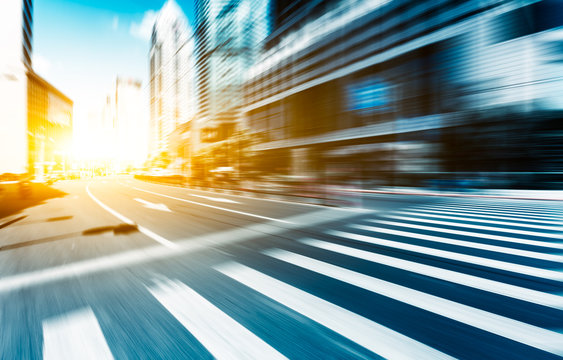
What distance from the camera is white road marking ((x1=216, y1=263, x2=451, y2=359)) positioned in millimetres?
1938

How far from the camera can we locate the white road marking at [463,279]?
2.80m

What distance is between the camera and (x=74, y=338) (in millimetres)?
2123

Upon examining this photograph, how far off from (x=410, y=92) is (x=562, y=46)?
8379mm

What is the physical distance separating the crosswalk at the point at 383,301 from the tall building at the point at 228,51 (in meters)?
37.9

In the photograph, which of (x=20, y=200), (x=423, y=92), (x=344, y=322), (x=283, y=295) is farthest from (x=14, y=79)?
(x=344, y=322)

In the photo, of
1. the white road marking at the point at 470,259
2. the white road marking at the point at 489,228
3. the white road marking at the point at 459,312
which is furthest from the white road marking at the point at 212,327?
the white road marking at the point at 489,228

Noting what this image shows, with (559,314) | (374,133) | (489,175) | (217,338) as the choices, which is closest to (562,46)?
(489,175)

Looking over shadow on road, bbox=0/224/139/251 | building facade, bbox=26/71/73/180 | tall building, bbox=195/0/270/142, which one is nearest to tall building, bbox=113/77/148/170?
building facade, bbox=26/71/73/180

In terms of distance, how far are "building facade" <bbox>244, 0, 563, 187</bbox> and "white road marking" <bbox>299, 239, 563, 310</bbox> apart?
16.0 meters

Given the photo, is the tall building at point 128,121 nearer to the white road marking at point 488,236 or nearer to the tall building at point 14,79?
the tall building at point 14,79

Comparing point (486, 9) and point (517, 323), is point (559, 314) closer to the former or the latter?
point (517, 323)

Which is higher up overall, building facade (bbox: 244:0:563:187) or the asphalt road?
building facade (bbox: 244:0:563:187)

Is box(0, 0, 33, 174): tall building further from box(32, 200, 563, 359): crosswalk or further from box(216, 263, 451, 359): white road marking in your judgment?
box(216, 263, 451, 359): white road marking

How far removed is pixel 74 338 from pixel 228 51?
44.9 m
